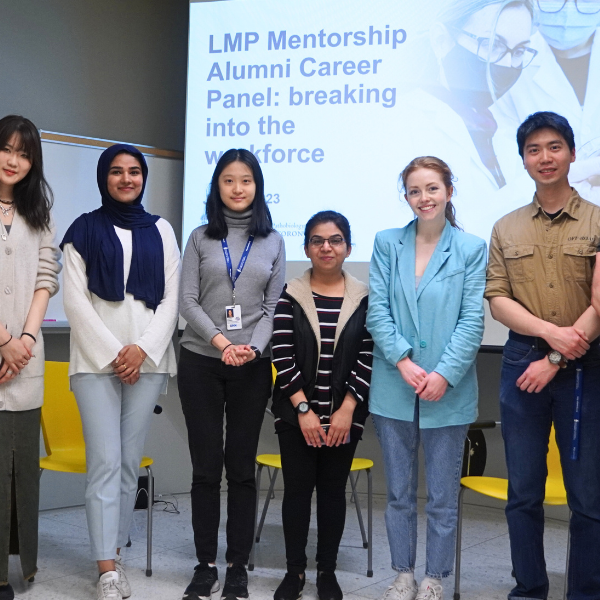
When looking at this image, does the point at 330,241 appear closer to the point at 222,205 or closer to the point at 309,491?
the point at 222,205

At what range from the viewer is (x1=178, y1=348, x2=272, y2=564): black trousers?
2.67 meters

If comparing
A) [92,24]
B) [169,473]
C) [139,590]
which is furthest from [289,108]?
[139,590]

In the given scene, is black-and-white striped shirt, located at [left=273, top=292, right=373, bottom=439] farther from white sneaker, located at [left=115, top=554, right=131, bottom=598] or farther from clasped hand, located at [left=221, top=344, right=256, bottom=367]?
white sneaker, located at [left=115, top=554, right=131, bottom=598]

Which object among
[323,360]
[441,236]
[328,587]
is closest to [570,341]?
[441,236]

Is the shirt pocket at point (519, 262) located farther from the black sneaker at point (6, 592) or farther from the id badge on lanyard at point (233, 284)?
the black sneaker at point (6, 592)

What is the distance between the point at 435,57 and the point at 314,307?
1.87 m

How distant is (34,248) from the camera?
2670 mm

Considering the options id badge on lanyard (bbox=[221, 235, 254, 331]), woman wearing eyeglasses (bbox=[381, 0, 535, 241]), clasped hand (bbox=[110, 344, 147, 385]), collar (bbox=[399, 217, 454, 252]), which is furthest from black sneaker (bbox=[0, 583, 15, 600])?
woman wearing eyeglasses (bbox=[381, 0, 535, 241])

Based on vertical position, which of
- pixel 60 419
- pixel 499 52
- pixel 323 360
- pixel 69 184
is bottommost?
pixel 60 419

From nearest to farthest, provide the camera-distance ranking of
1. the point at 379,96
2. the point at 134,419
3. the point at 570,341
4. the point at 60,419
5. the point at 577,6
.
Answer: the point at 570,341
the point at 134,419
the point at 60,419
the point at 577,6
the point at 379,96

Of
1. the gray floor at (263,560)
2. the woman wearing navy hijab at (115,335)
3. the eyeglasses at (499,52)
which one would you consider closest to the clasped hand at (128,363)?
the woman wearing navy hijab at (115,335)

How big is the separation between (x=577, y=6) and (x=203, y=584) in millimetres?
3070

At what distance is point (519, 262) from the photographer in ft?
8.11

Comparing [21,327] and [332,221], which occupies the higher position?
[332,221]
